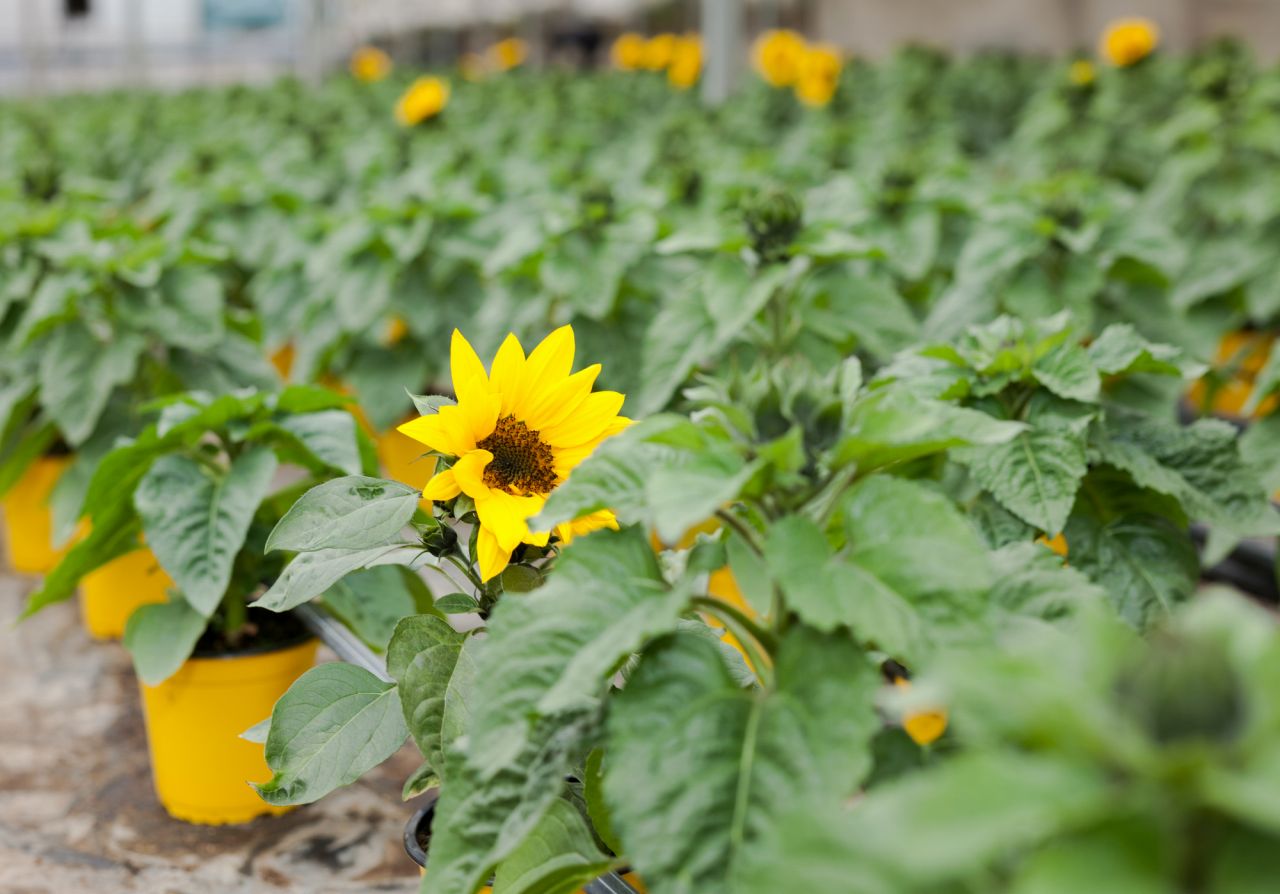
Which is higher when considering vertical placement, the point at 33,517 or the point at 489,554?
the point at 489,554

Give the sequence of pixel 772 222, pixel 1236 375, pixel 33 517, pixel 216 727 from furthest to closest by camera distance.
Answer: pixel 1236 375, pixel 33 517, pixel 772 222, pixel 216 727

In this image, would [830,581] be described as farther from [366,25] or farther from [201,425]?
[366,25]

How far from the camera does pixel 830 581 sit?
38.4 inches

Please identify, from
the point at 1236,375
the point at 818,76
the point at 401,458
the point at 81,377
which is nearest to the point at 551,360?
the point at 81,377

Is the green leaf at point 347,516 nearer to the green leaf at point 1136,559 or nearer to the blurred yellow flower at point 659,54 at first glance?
the green leaf at point 1136,559

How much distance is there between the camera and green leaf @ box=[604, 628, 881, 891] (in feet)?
2.96

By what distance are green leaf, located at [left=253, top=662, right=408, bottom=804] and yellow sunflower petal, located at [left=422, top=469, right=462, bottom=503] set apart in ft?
1.02

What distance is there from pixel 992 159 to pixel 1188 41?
4.73 meters

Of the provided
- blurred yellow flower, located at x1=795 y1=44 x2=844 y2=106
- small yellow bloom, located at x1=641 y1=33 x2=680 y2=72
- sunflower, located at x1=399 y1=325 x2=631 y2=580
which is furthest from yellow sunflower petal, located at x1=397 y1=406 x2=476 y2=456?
small yellow bloom, located at x1=641 y1=33 x2=680 y2=72

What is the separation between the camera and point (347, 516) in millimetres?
1348

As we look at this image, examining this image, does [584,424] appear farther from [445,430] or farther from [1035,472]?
[1035,472]

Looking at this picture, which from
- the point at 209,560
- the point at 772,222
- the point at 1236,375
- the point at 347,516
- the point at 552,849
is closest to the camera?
the point at 552,849

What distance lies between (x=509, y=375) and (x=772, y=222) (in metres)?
1.04

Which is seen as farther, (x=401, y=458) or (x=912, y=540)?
(x=401, y=458)
